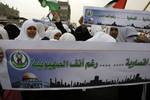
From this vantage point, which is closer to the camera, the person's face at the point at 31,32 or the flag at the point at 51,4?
the person's face at the point at 31,32

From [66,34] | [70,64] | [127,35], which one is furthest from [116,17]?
[70,64]

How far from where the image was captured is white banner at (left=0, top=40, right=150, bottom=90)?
332cm

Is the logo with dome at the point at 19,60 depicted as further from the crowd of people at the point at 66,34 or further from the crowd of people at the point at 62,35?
the crowd of people at the point at 66,34

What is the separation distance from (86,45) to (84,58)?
0.15 meters

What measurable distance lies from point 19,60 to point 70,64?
0.55 meters

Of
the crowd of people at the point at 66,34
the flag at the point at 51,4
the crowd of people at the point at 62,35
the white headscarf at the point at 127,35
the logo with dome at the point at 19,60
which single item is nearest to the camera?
the logo with dome at the point at 19,60

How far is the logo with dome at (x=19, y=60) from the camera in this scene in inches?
130

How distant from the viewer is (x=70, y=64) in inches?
137

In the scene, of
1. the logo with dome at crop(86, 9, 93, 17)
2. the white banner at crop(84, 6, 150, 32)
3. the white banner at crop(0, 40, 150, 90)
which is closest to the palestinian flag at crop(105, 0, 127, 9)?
the white banner at crop(84, 6, 150, 32)

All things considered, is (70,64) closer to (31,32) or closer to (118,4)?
(31,32)

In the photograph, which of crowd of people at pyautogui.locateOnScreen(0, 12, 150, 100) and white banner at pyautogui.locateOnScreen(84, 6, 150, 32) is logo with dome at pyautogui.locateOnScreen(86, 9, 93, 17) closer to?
white banner at pyautogui.locateOnScreen(84, 6, 150, 32)

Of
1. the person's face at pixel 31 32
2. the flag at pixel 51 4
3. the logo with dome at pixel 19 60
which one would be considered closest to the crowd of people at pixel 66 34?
the person's face at pixel 31 32

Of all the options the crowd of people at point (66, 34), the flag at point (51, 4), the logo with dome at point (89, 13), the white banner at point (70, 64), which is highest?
the flag at point (51, 4)

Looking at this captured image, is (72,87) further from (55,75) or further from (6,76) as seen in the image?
(6,76)
